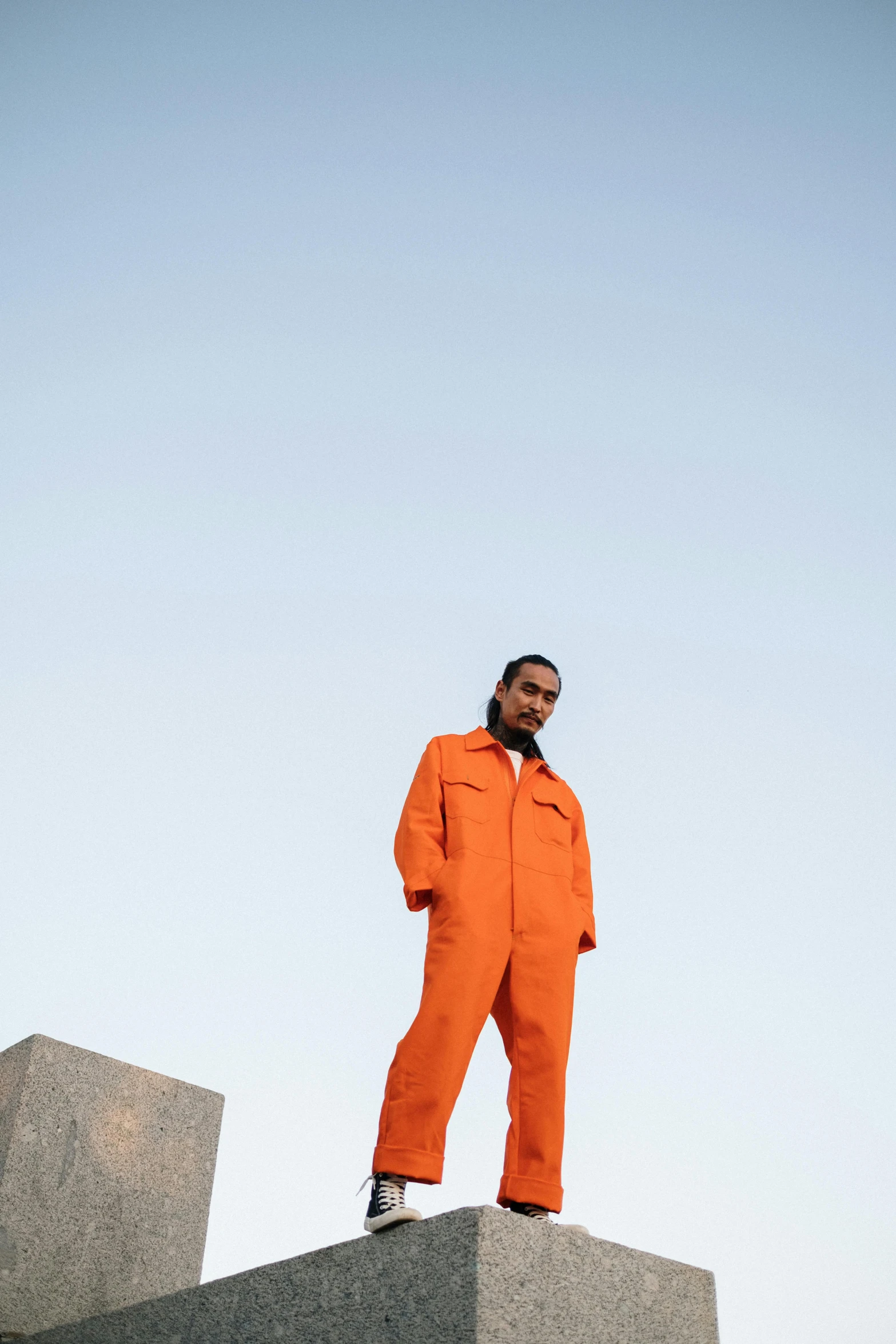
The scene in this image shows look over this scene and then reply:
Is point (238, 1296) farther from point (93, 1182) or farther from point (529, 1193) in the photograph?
point (93, 1182)

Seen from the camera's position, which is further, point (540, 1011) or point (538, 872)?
point (538, 872)

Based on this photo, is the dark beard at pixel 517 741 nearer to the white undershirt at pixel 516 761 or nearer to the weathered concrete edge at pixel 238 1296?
the white undershirt at pixel 516 761

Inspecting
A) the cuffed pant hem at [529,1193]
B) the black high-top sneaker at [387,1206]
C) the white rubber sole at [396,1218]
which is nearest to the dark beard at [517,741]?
the cuffed pant hem at [529,1193]

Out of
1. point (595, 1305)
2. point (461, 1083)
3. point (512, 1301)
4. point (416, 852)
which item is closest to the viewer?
point (512, 1301)

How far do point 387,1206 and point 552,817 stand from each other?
1332 mm

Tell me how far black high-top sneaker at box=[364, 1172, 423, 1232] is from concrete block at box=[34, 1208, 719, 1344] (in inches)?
1.8

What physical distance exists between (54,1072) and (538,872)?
1.86m

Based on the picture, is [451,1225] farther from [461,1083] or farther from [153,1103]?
[153,1103]

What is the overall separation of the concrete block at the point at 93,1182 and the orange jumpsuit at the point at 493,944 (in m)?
1.46

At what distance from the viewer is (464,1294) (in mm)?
2709

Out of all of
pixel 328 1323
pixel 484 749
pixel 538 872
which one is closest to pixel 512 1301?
pixel 328 1323

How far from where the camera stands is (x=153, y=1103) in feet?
14.7

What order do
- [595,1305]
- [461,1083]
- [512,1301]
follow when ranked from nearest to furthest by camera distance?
1. [512,1301]
2. [595,1305]
3. [461,1083]

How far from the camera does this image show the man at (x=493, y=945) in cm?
330
